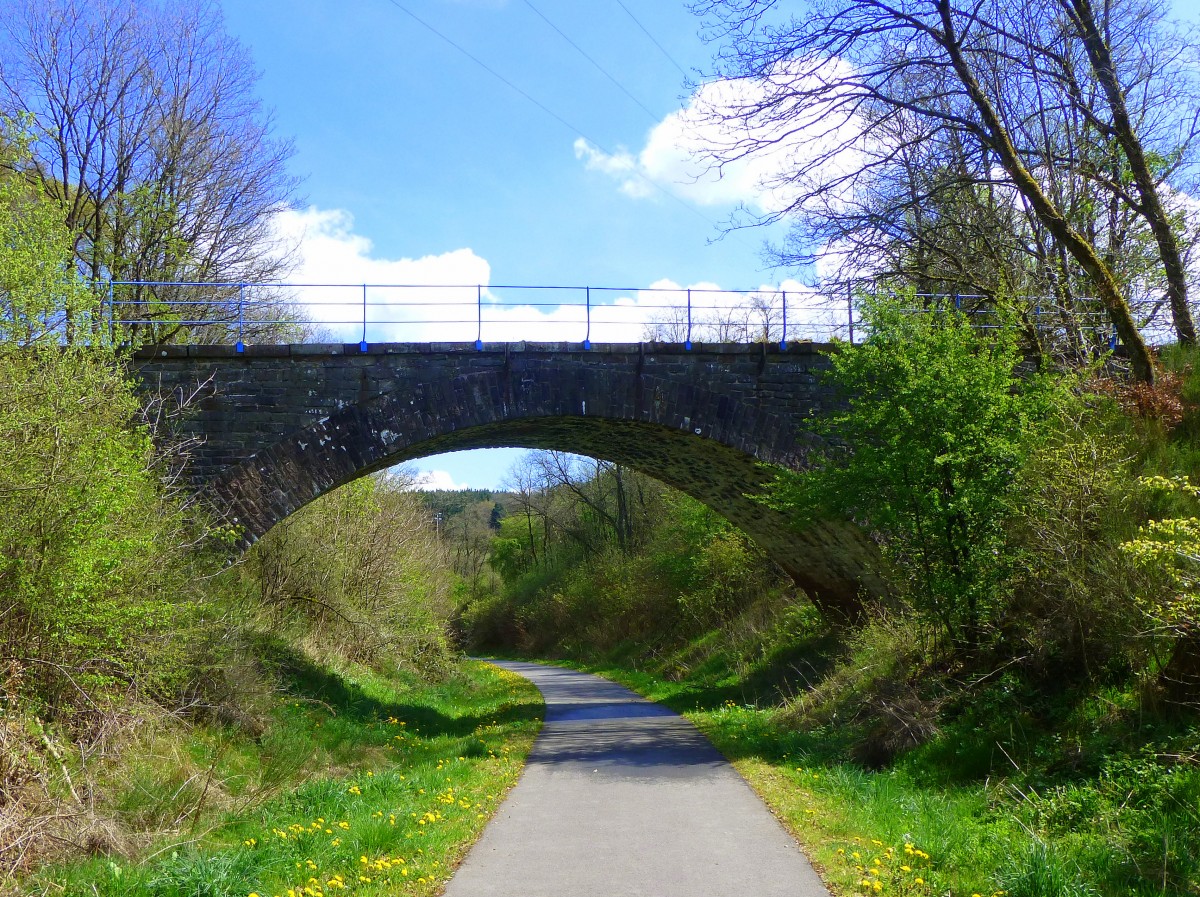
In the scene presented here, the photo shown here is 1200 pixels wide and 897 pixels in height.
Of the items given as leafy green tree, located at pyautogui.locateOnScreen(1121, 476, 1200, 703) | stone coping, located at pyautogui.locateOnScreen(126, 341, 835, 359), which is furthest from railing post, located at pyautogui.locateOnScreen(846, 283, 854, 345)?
leafy green tree, located at pyautogui.locateOnScreen(1121, 476, 1200, 703)

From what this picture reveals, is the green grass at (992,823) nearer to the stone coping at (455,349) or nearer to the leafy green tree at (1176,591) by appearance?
the leafy green tree at (1176,591)

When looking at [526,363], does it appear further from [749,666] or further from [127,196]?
[127,196]

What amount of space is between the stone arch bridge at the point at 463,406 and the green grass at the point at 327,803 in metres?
3.08

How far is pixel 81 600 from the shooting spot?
26.2ft

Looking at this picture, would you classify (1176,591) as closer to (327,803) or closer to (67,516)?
(327,803)

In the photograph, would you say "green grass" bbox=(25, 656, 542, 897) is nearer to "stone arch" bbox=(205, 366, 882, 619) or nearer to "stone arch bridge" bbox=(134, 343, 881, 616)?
"stone arch" bbox=(205, 366, 882, 619)

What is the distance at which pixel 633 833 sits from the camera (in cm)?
668

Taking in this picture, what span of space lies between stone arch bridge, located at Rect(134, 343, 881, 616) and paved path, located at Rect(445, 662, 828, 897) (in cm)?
476

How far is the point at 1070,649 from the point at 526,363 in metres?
8.12

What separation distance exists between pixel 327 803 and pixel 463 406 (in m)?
6.85

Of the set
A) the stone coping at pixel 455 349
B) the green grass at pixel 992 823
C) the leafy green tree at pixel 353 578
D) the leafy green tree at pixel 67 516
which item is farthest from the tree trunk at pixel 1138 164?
the leafy green tree at pixel 353 578

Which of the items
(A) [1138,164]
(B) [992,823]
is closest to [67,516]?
(B) [992,823]

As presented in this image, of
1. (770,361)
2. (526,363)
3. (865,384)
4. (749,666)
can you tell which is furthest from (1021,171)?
(749,666)

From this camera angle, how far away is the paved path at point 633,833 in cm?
534
